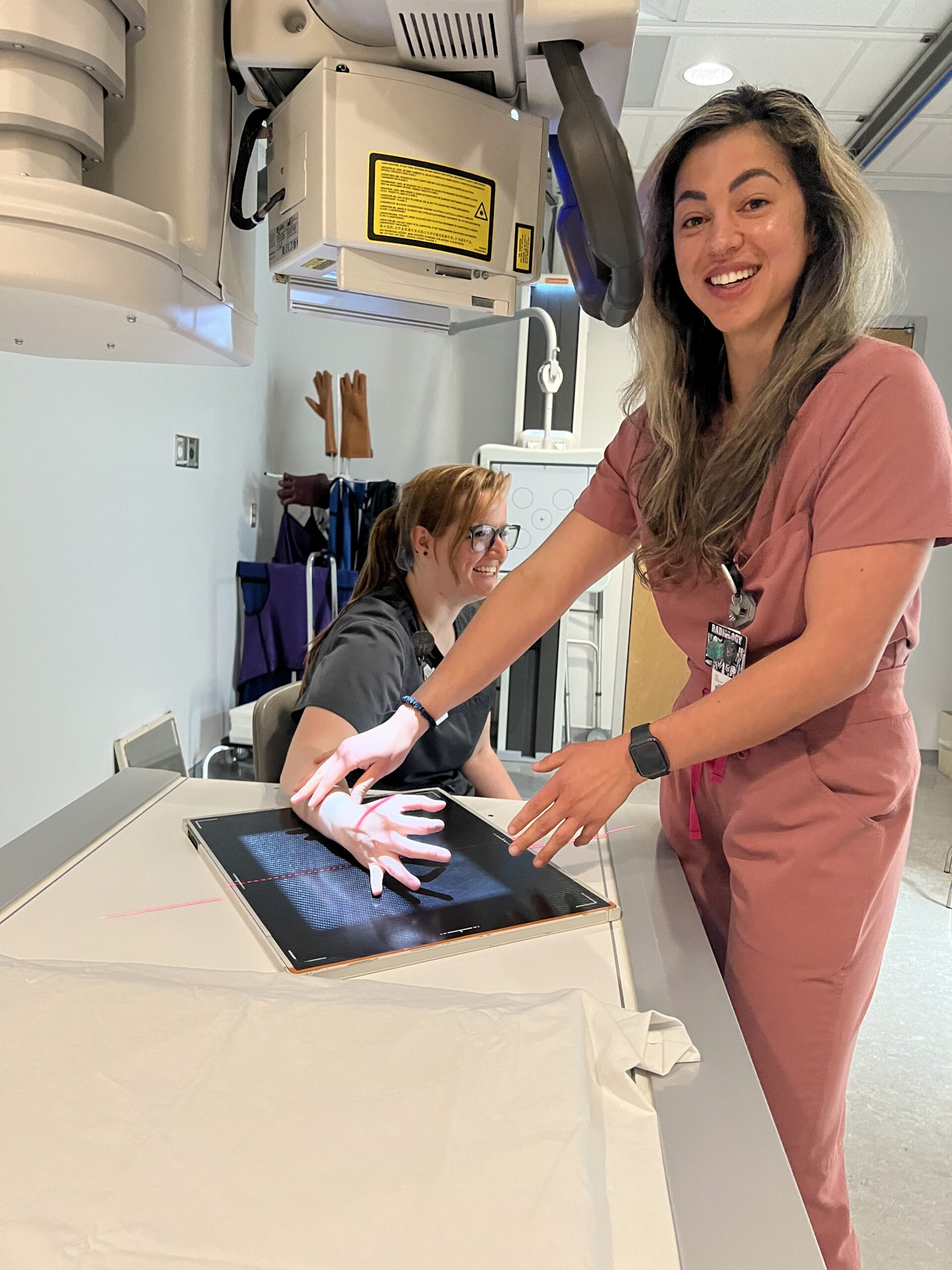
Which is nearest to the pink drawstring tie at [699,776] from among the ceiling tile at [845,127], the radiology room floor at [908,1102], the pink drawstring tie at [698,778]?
the pink drawstring tie at [698,778]

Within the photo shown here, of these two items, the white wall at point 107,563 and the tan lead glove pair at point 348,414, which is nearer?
the white wall at point 107,563

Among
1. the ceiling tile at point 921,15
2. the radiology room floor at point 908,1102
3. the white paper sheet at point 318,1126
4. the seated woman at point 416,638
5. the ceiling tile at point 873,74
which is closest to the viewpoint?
the white paper sheet at point 318,1126

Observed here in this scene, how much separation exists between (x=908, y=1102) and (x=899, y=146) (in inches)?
145

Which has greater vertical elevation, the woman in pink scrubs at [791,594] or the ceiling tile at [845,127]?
the ceiling tile at [845,127]

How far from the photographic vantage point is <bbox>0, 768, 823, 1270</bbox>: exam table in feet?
1.94

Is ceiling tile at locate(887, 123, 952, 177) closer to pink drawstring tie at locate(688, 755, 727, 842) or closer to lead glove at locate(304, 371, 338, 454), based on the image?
lead glove at locate(304, 371, 338, 454)

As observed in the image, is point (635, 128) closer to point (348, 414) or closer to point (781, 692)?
point (348, 414)

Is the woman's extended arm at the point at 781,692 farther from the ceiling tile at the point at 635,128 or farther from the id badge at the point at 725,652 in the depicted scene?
the ceiling tile at the point at 635,128

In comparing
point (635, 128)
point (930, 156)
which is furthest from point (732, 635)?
point (930, 156)

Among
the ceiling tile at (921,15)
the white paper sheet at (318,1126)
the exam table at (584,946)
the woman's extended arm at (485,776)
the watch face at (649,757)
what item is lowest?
the woman's extended arm at (485,776)

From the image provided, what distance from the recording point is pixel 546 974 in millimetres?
864

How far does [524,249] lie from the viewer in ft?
3.10

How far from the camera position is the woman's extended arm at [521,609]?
1.26 meters

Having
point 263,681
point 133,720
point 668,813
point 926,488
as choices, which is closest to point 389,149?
point 926,488
